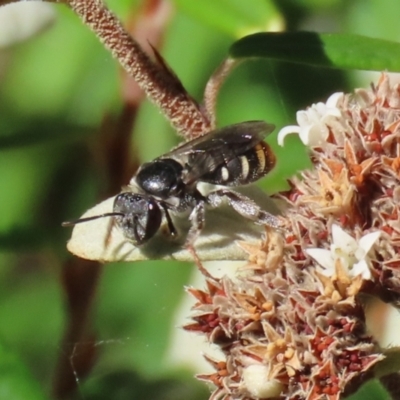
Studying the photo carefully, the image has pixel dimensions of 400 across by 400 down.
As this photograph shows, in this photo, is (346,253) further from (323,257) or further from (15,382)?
(15,382)

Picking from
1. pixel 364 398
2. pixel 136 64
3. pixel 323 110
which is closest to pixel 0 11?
pixel 136 64

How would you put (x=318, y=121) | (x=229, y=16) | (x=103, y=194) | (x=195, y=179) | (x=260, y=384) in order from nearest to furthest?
(x=260, y=384) → (x=318, y=121) → (x=195, y=179) → (x=229, y=16) → (x=103, y=194)

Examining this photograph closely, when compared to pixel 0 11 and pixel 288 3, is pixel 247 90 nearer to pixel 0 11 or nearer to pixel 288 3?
pixel 288 3

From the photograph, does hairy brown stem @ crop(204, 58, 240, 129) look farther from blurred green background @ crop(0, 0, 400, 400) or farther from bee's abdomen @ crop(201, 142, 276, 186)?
blurred green background @ crop(0, 0, 400, 400)

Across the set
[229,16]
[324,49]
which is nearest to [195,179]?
[324,49]

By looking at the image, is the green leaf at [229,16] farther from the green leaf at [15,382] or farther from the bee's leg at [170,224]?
the green leaf at [15,382]

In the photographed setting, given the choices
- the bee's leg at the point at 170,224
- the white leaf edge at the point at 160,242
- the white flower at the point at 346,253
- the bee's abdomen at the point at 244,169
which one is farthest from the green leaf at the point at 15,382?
the white flower at the point at 346,253
